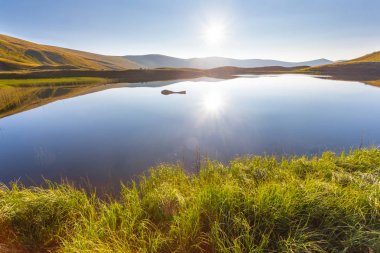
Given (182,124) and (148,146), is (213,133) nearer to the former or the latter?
(182,124)

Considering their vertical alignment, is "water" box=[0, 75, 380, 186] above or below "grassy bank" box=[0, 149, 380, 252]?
below

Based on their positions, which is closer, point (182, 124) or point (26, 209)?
point (26, 209)

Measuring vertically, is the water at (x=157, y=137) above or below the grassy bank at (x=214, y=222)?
below

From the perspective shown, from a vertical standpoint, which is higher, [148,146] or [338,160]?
[338,160]

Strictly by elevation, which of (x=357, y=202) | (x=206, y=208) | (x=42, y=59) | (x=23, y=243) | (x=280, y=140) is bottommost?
(x=280, y=140)

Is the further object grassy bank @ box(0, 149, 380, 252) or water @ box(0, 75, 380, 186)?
water @ box(0, 75, 380, 186)

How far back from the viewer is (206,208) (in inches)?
228

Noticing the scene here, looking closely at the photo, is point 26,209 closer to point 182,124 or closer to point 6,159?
point 6,159

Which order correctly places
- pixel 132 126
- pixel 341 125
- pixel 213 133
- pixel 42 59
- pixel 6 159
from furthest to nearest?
pixel 42 59 → pixel 132 126 → pixel 341 125 → pixel 213 133 → pixel 6 159

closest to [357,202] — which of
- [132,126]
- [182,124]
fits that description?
[182,124]

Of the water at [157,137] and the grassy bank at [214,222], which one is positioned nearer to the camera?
the grassy bank at [214,222]

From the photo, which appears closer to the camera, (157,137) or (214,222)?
(214,222)

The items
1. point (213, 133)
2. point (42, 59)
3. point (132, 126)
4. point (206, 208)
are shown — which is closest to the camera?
point (206, 208)

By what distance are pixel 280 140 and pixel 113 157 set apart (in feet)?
44.1
